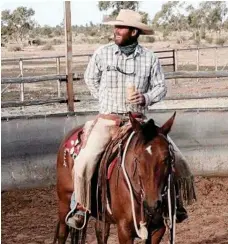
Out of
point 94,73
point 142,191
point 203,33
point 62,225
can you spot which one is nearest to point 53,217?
point 62,225

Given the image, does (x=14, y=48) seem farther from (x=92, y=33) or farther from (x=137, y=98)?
(x=137, y=98)

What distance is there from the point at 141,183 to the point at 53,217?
3101 millimetres

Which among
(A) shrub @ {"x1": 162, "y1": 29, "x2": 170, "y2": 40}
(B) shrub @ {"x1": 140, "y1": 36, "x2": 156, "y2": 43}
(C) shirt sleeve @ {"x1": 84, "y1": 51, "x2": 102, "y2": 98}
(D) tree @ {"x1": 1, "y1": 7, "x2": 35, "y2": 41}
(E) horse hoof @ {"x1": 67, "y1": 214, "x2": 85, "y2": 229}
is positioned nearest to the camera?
(C) shirt sleeve @ {"x1": 84, "y1": 51, "x2": 102, "y2": 98}

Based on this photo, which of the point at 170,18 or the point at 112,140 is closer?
the point at 112,140

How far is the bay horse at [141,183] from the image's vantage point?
164 inches

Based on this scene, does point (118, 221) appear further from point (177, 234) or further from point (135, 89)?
point (177, 234)

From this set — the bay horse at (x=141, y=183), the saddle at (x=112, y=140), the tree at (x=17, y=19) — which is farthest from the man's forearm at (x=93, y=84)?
the tree at (x=17, y=19)

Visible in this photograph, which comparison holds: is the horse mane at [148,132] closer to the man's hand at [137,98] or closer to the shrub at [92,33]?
the man's hand at [137,98]

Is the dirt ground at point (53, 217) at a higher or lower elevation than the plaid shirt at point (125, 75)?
lower

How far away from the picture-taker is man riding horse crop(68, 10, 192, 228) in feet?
15.8

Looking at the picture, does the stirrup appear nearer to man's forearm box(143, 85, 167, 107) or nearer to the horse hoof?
the horse hoof

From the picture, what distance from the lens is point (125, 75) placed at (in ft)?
16.0

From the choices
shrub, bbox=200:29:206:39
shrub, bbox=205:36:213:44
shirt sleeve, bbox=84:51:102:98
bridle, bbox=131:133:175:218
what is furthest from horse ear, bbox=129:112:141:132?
shrub, bbox=200:29:206:39

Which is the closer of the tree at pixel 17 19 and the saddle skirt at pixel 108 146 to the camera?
the saddle skirt at pixel 108 146
